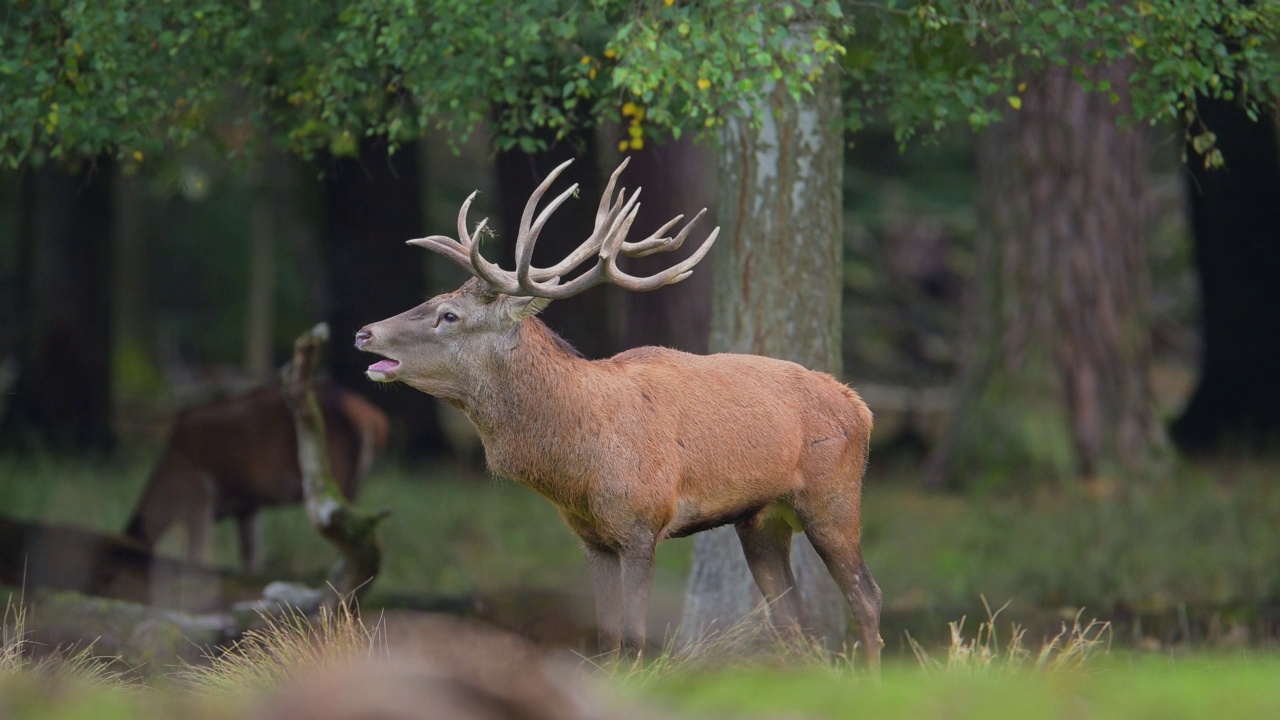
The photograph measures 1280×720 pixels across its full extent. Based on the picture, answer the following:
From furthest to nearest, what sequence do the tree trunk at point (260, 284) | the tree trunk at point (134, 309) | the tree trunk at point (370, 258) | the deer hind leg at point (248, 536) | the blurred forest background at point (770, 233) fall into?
1. the tree trunk at point (260, 284)
2. the tree trunk at point (134, 309)
3. the tree trunk at point (370, 258)
4. the deer hind leg at point (248, 536)
5. the blurred forest background at point (770, 233)

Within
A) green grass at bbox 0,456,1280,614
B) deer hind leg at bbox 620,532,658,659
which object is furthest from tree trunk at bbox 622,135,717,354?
deer hind leg at bbox 620,532,658,659

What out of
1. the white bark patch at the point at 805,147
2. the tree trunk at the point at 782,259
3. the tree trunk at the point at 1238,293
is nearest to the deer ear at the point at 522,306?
the tree trunk at the point at 782,259

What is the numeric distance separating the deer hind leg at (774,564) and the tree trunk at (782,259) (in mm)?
1034

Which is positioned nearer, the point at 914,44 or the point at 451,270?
the point at 914,44

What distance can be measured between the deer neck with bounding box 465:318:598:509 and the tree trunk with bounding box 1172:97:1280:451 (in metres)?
11.2

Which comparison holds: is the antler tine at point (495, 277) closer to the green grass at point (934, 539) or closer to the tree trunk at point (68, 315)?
the green grass at point (934, 539)

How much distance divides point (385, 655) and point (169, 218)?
77.0ft

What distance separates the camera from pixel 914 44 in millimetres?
9016

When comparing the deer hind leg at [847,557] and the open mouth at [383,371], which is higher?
the open mouth at [383,371]

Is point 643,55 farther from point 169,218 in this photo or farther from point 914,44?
point 169,218

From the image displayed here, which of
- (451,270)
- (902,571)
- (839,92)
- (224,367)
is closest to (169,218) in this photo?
(224,367)

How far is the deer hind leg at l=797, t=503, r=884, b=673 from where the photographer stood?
7.53 metres

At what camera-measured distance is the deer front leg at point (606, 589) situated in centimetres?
715

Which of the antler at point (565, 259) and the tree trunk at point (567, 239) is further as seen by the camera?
the tree trunk at point (567, 239)
